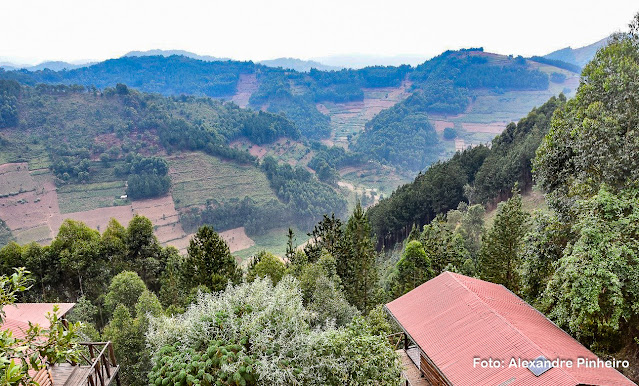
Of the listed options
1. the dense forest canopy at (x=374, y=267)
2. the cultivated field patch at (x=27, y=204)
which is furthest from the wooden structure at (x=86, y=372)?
the cultivated field patch at (x=27, y=204)

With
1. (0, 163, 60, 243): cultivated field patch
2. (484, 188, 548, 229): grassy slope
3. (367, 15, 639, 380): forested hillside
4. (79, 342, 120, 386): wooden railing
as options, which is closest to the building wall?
(367, 15, 639, 380): forested hillside

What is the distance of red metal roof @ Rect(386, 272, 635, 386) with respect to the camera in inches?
379

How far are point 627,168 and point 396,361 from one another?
34.0 ft

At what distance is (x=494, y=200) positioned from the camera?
46.2 m

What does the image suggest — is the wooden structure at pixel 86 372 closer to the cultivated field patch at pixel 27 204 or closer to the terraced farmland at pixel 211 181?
the cultivated field patch at pixel 27 204

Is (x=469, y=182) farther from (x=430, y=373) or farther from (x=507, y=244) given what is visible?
(x=430, y=373)

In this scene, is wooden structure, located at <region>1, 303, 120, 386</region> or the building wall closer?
wooden structure, located at <region>1, 303, 120, 386</region>

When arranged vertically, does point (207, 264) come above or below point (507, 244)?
below

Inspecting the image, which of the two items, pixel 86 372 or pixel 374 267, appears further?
pixel 374 267

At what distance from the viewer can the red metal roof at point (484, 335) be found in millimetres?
9617

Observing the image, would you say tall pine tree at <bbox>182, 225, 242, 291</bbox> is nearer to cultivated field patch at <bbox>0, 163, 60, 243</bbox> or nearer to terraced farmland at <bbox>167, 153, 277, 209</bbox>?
cultivated field patch at <bbox>0, 163, 60, 243</bbox>

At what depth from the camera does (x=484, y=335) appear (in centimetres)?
1112

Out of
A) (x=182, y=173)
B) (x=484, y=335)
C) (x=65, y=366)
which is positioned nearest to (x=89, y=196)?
(x=182, y=173)

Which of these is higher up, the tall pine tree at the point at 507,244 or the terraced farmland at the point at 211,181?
the tall pine tree at the point at 507,244
